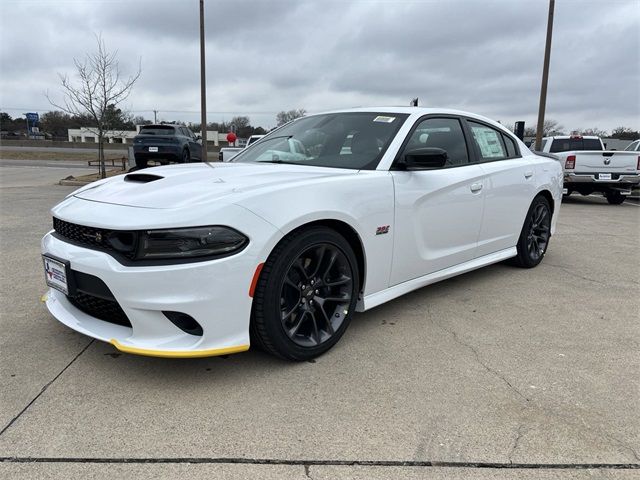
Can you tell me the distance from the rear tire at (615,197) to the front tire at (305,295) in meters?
11.6

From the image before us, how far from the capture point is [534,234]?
505 centimetres

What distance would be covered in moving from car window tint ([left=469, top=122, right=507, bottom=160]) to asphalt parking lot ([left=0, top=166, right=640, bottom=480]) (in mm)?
1377

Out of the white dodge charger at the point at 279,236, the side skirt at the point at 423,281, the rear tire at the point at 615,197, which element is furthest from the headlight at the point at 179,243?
the rear tire at the point at 615,197

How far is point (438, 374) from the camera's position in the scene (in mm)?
2723

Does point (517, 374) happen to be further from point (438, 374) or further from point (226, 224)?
point (226, 224)

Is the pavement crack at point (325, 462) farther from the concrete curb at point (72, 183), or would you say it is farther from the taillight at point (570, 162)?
the concrete curb at point (72, 183)

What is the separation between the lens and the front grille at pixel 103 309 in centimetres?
251

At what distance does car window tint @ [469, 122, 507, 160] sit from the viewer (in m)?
4.20

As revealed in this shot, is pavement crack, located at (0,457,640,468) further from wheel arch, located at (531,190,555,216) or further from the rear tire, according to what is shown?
the rear tire

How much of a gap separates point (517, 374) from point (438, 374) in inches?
17.9

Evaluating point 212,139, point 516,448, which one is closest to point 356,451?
point 516,448

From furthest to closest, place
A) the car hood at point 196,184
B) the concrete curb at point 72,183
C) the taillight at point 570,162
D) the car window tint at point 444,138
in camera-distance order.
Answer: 1. the concrete curb at point 72,183
2. the taillight at point 570,162
3. the car window tint at point 444,138
4. the car hood at point 196,184

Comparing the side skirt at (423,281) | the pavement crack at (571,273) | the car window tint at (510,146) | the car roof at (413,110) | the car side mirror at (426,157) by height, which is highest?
the car roof at (413,110)

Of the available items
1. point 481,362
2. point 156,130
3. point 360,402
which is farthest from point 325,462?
point 156,130
